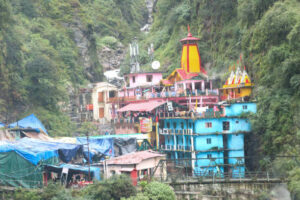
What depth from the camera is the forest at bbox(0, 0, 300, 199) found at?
39531 mm

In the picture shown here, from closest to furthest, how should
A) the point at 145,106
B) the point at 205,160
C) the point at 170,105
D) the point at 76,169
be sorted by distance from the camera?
1. the point at 76,169
2. the point at 205,160
3. the point at 170,105
4. the point at 145,106

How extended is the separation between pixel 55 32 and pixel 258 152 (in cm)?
3868

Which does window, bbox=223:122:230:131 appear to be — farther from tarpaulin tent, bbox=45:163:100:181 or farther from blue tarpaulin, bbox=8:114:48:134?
blue tarpaulin, bbox=8:114:48:134

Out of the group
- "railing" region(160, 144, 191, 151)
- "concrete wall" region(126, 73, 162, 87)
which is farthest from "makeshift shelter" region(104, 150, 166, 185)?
"concrete wall" region(126, 73, 162, 87)

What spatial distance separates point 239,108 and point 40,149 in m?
17.4

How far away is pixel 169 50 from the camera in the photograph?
6631 centimetres

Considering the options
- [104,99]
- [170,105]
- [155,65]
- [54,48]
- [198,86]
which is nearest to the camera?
[170,105]

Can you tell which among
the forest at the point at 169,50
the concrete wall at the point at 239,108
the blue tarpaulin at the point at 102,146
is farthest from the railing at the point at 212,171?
the blue tarpaulin at the point at 102,146

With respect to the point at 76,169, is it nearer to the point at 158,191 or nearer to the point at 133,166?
the point at 133,166

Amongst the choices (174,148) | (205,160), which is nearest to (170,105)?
(174,148)

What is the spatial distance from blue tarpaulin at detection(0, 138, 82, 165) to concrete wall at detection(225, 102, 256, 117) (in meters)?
13.4

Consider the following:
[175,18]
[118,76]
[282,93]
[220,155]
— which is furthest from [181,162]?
[118,76]

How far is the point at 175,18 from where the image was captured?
67625mm

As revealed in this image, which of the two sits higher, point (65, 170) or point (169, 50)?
point (169, 50)
